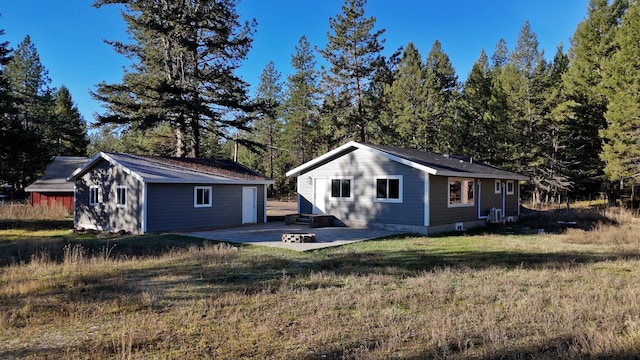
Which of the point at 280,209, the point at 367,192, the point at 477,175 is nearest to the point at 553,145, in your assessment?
the point at 477,175

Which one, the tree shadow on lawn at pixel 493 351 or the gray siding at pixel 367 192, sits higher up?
the gray siding at pixel 367 192

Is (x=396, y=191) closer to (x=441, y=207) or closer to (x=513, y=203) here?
(x=441, y=207)

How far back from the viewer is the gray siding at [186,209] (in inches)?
650

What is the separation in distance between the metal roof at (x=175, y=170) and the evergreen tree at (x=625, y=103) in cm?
1948

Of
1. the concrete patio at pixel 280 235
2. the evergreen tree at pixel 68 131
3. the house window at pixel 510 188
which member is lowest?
the concrete patio at pixel 280 235

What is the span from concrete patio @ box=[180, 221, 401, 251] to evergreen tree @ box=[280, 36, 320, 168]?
2517 centimetres

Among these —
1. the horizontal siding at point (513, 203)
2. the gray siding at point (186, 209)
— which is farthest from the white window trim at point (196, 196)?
the horizontal siding at point (513, 203)

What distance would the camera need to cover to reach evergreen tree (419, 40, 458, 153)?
3625 centimetres

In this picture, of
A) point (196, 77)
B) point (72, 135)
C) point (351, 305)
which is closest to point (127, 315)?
point (351, 305)

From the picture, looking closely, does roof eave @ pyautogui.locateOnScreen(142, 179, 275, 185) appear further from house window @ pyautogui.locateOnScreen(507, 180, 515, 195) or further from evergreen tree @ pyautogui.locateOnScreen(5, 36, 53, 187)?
evergreen tree @ pyautogui.locateOnScreen(5, 36, 53, 187)

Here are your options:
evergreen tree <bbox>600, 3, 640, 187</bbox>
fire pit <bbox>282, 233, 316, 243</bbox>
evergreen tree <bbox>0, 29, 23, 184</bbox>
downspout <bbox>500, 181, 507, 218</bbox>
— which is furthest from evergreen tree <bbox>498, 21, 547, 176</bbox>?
evergreen tree <bbox>0, 29, 23, 184</bbox>

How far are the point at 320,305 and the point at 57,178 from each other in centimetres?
3076

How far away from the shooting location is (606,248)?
1220cm

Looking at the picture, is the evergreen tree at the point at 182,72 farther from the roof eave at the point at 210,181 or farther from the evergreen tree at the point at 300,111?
the evergreen tree at the point at 300,111
